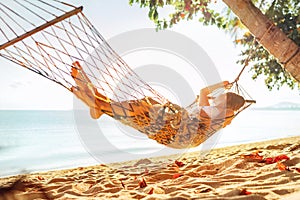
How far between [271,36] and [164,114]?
40.2 inches

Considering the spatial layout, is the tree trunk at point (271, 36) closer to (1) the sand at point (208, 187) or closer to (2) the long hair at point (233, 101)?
(2) the long hair at point (233, 101)

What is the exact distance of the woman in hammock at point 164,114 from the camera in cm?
180

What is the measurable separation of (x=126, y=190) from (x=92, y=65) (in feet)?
3.29

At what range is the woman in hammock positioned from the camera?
1.80m

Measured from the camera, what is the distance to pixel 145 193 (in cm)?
154

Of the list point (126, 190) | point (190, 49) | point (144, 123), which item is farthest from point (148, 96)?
point (190, 49)

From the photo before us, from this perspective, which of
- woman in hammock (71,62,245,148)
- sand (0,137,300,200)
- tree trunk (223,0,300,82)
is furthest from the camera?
tree trunk (223,0,300,82)

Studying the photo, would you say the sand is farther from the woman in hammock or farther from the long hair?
the long hair

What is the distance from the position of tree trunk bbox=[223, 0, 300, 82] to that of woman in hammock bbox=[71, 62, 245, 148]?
0.43 metres

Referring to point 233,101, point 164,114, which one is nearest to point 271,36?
point 233,101

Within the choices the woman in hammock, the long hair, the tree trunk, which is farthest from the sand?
the tree trunk

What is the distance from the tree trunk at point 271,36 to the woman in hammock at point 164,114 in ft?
1.43

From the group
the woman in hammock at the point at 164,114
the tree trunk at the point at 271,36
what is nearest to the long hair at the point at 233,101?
the woman in hammock at the point at 164,114

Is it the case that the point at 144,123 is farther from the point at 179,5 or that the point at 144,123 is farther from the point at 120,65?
the point at 179,5
